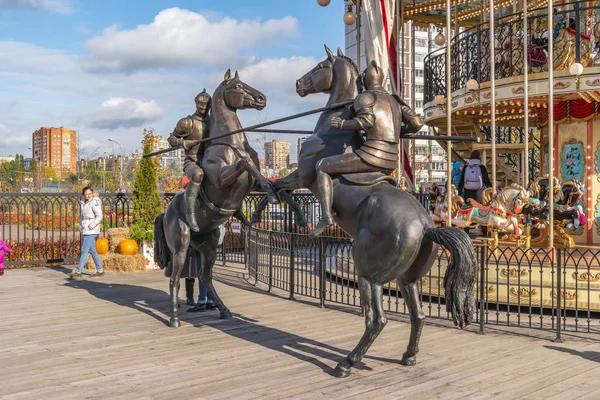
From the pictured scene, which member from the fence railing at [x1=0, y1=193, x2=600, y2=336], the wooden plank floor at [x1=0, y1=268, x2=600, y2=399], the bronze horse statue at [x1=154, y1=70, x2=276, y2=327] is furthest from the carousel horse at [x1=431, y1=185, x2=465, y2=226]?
the bronze horse statue at [x1=154, y1=70, x2=276, y2=327]

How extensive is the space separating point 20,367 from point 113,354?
0.84 meters

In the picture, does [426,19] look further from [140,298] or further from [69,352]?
[69,352]

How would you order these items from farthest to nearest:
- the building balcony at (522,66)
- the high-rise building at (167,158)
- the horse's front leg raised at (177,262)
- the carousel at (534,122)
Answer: the high-rise building at (167,158) → the building balcony at (522,66) → the carousel at (534,122) → the horse's front leg raised at (177,262)

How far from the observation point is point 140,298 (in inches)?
347

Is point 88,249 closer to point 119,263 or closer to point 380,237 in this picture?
point 119,263

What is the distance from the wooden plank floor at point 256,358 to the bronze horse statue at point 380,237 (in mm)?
478

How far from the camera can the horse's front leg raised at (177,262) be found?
6855 mm

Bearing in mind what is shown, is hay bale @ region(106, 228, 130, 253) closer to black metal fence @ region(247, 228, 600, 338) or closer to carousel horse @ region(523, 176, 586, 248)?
black metal fence @ region(247, 228, 600, 338)

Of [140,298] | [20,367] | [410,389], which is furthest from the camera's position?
[140,298]

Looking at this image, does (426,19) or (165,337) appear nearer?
(165,337)

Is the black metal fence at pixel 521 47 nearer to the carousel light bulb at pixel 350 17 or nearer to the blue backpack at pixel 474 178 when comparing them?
the blue backpack at pixel 474 178

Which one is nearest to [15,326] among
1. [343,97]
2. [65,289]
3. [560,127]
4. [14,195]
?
[65,289]

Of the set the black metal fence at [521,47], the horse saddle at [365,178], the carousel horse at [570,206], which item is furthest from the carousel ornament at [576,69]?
the horse saddle at [365,178]

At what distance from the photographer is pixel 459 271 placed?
4.55m
